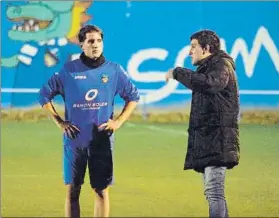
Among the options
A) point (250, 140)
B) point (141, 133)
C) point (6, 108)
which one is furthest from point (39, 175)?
point (250, 140)

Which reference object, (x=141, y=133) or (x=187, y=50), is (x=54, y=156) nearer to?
(x=141, y=133)

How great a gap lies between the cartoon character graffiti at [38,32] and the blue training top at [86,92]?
0.17 m

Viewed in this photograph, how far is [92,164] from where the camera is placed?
12.5 ft

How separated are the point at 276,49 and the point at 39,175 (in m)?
1.84

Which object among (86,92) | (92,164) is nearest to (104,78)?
(86,92)

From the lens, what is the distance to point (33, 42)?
392 centimetres

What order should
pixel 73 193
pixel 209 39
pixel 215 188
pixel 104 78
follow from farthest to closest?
pixel 73 193, pixel 104 78, pixel 209 39, pixel 215 188

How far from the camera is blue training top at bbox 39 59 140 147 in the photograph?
3.75 meters

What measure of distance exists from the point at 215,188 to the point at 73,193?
105 cm

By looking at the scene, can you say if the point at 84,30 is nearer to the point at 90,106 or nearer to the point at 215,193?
the point at 90,106

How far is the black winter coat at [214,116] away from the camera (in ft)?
11.1

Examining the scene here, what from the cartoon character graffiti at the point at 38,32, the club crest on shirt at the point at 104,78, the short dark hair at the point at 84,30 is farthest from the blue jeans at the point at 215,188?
the cartoon character graffiti at the point at 38,32

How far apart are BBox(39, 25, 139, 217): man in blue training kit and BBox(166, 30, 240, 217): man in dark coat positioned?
19.5 inches

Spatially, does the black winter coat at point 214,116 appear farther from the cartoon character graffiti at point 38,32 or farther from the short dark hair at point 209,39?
the cartoon character graffiti at point 38,32
